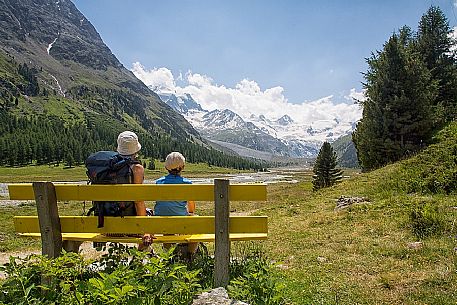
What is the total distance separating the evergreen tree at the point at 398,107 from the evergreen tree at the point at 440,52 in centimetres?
411

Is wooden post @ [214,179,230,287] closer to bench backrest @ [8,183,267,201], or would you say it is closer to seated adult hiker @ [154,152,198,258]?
bench backrest @ [8,183,267,201]

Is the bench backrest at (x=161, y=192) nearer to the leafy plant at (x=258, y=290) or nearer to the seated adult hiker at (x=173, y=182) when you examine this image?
the leafy plant at (x=258, y=290)

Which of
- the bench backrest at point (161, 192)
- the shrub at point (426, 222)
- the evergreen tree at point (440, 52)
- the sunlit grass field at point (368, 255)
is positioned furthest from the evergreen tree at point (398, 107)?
the bench backrest at point (161, 192)

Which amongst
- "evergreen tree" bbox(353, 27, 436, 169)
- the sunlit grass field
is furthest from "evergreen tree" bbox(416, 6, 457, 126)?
the sunlit grass field

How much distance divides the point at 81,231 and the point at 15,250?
11.5 meters

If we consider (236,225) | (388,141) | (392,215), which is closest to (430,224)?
(392,215)

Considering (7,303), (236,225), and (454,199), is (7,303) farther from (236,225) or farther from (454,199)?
(454,199)

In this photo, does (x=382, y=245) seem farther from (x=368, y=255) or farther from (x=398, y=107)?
(x=398, y=107)

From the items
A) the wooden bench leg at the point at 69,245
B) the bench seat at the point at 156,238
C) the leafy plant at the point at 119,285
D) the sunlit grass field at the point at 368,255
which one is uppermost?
the bench seat at the point at 156,238

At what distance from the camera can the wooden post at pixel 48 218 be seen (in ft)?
17.5

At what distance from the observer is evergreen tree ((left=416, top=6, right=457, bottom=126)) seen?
A: 3135cm

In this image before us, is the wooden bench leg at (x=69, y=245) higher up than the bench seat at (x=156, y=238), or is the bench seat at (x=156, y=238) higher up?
the bench seat at (x=156, y=238)

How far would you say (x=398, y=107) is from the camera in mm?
26172

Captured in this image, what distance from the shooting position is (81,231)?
563 centimetres
